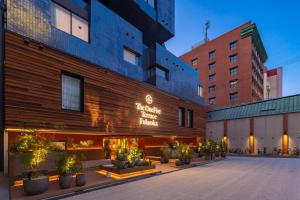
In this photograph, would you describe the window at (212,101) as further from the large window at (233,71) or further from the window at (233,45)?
the window at (233,45)

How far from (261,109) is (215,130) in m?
9.75

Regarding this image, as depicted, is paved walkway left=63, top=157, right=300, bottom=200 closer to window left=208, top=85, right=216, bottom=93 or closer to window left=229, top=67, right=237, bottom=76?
window left=229, top=67, right=237, bottom=76

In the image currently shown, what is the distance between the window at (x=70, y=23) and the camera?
15.5m

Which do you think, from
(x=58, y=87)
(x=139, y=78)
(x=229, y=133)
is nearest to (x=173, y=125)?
(x=139, y=78)

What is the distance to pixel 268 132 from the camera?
37.7 meters

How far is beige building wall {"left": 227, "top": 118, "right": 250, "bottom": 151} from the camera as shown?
40509mm

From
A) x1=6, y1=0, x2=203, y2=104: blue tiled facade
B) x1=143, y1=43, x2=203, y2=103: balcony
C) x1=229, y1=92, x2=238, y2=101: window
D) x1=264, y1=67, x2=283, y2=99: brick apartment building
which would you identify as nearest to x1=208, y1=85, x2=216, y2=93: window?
x1=229, y1=92, x2=238, y2=101: window

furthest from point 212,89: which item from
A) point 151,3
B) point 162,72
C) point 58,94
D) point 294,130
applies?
point 58,94

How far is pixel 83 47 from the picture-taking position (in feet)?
54.3

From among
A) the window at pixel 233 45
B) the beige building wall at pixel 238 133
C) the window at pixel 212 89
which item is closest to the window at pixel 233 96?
the window at pixel 212 89

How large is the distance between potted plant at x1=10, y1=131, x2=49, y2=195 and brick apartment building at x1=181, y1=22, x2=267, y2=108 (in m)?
45.7

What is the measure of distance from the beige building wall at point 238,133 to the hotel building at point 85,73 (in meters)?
18.0

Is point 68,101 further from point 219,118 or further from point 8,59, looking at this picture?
point 219,118

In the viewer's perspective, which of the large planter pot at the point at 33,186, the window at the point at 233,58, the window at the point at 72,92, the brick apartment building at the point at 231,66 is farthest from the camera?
the window at the point at 233,58
